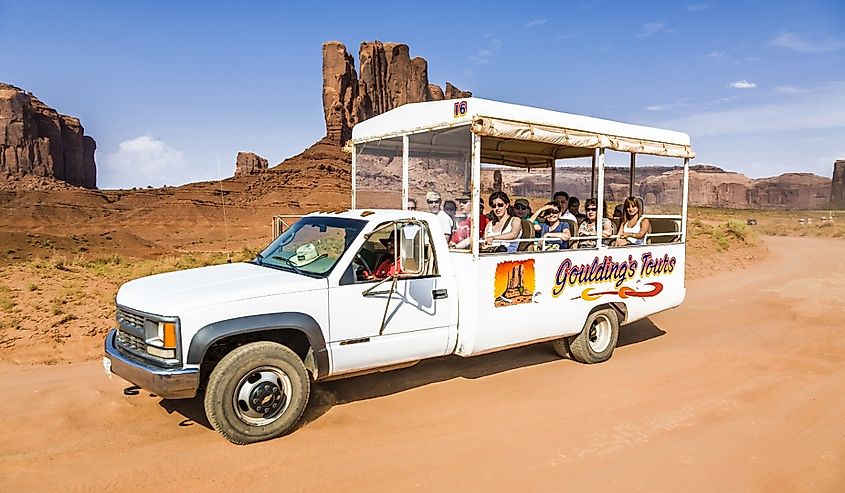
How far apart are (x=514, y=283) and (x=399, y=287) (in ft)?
4.89

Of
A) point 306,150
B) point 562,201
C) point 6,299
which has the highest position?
point 306,150

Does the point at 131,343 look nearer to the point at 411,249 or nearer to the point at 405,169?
the point at 411,249

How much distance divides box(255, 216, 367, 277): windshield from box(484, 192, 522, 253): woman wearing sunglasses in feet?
5.15

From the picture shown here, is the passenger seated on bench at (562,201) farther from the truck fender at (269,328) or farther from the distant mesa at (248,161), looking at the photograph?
the distant mesa at (248,161)

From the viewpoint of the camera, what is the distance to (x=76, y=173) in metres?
96.5

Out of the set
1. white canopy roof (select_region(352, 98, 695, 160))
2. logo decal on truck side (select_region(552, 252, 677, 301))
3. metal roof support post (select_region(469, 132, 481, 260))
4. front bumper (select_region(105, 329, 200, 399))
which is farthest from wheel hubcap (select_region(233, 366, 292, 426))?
logo decal on truck side (select_region(552, 252, 677, 301))

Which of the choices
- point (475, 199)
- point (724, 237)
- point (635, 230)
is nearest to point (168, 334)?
point (475, 199)

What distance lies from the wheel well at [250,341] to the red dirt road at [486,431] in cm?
57

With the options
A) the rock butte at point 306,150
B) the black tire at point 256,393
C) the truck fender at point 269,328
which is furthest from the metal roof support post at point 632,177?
the rock butte at point 306,150

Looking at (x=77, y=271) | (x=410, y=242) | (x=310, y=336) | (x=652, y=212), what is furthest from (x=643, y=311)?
(x=77, y=271)

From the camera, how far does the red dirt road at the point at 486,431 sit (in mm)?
4363

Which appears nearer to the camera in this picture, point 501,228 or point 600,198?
point 501,228

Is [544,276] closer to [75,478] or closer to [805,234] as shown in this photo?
[75,478]

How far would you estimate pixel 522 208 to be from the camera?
8820mm
